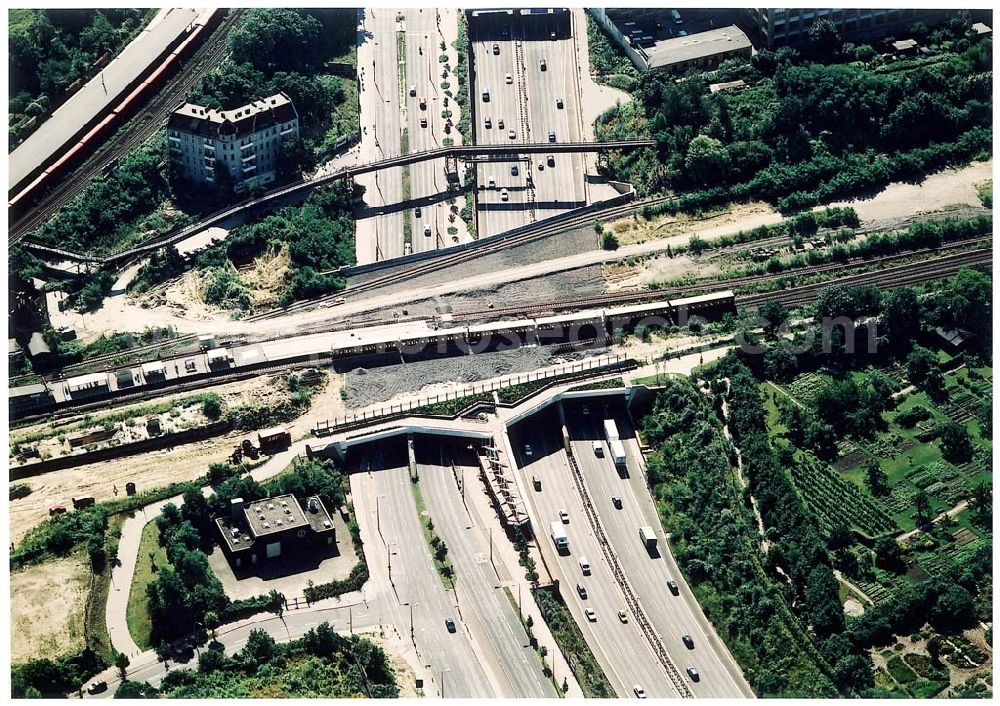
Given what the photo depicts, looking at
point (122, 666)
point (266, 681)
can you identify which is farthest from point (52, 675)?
point (266, 681)

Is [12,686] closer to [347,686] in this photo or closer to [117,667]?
[117,667]

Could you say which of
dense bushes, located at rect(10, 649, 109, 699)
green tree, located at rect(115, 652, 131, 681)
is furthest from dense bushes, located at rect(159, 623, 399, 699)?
dense bushes, located at rect(10, 649, 109, 699)

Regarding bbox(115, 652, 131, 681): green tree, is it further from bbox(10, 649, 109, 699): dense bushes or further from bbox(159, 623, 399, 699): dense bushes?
bbox(159, 623, 399, 699): dense bushes

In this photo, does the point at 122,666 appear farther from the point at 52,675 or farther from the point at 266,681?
the point at 266,681

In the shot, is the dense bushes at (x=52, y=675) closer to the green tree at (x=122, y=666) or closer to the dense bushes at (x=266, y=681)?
the green tree at (x=122, y=666)

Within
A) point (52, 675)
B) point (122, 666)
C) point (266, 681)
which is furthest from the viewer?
point (122, 666)

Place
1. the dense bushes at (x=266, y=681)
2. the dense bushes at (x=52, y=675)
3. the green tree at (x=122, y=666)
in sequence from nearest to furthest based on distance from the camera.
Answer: the dense bushes at (x=266, y=681) → the dense bushes at (x=52, y=675) → the green tree at (x=122, y=666)

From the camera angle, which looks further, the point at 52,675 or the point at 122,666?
the point at 122,666

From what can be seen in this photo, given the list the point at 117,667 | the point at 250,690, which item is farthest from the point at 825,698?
the point at 117,667

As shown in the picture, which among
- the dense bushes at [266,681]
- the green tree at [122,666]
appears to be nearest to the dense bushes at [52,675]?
the green tree at [122,666]

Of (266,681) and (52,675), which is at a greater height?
(52,675)

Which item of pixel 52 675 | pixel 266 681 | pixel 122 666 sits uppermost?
pixel 52 675

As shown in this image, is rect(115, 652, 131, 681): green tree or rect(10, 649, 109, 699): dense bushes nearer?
rect(10, 649, 109, 699): dense bushes
